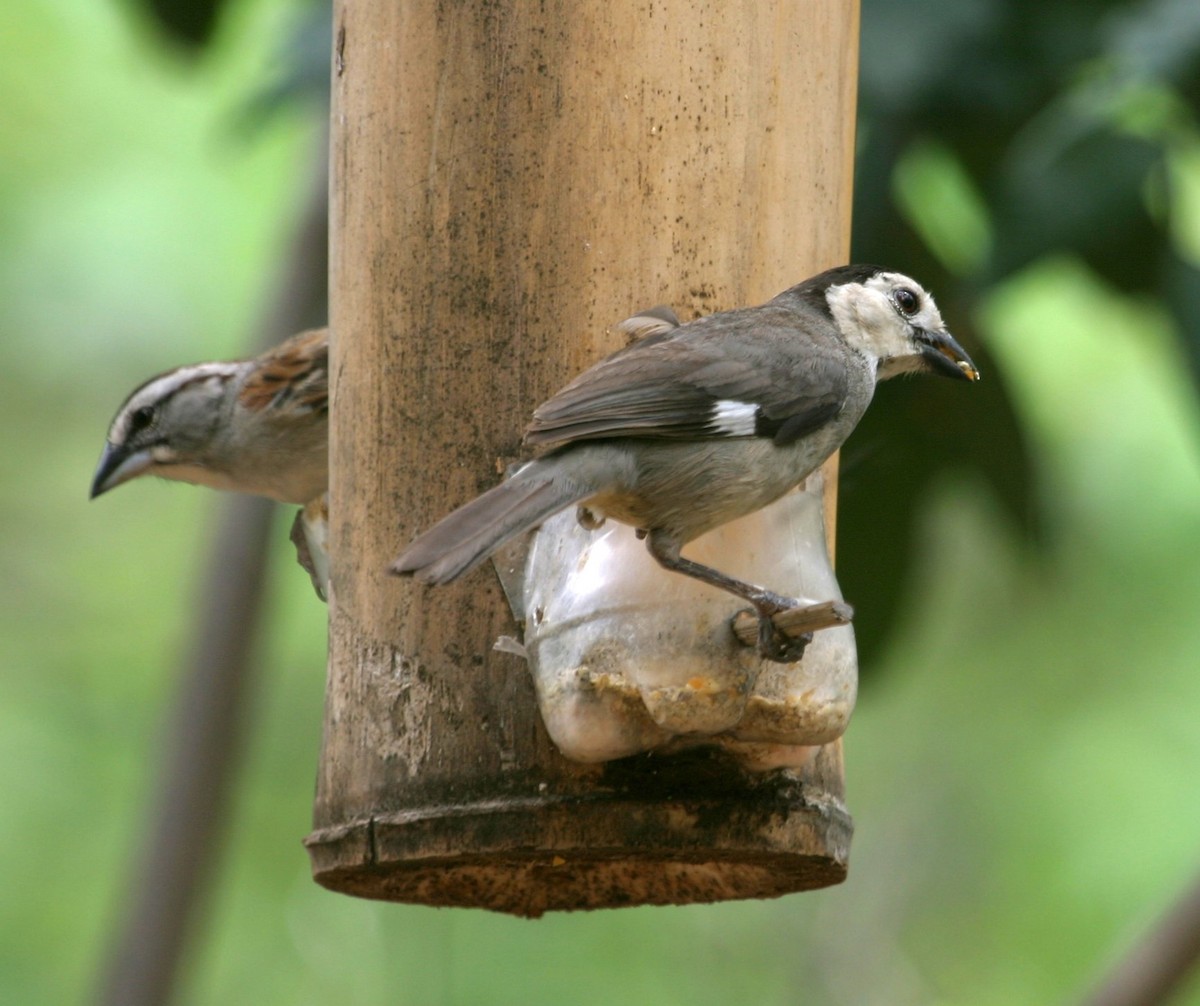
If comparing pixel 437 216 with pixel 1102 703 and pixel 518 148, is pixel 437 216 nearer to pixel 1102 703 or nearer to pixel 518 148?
pixel 518 148

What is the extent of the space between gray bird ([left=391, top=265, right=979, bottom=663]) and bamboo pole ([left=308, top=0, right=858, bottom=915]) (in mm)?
219

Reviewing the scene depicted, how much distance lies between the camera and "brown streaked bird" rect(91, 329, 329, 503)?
5.18 meters

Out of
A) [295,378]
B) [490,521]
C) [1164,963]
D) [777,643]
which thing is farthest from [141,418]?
[1164,963]

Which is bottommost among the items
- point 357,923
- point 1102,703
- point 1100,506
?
point 357,923

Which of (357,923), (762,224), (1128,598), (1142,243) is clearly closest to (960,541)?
(1128,598)

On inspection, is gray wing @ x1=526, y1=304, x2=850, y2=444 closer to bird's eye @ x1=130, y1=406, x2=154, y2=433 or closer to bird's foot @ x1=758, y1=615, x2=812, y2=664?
bird's foot @ x1=758, y1=615, x2=812, y2=664

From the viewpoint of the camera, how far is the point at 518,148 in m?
4.02

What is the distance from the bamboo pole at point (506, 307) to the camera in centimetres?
383

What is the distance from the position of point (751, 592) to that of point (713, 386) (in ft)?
1.42

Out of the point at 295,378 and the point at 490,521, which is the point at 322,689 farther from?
the point at 490,521

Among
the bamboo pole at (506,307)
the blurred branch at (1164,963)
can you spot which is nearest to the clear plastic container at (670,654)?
the bamboo pole at (506,307)

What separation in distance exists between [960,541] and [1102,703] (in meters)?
1.06

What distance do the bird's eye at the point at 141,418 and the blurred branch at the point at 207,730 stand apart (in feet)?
2.51

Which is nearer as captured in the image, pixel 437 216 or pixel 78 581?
pixel 437 216
